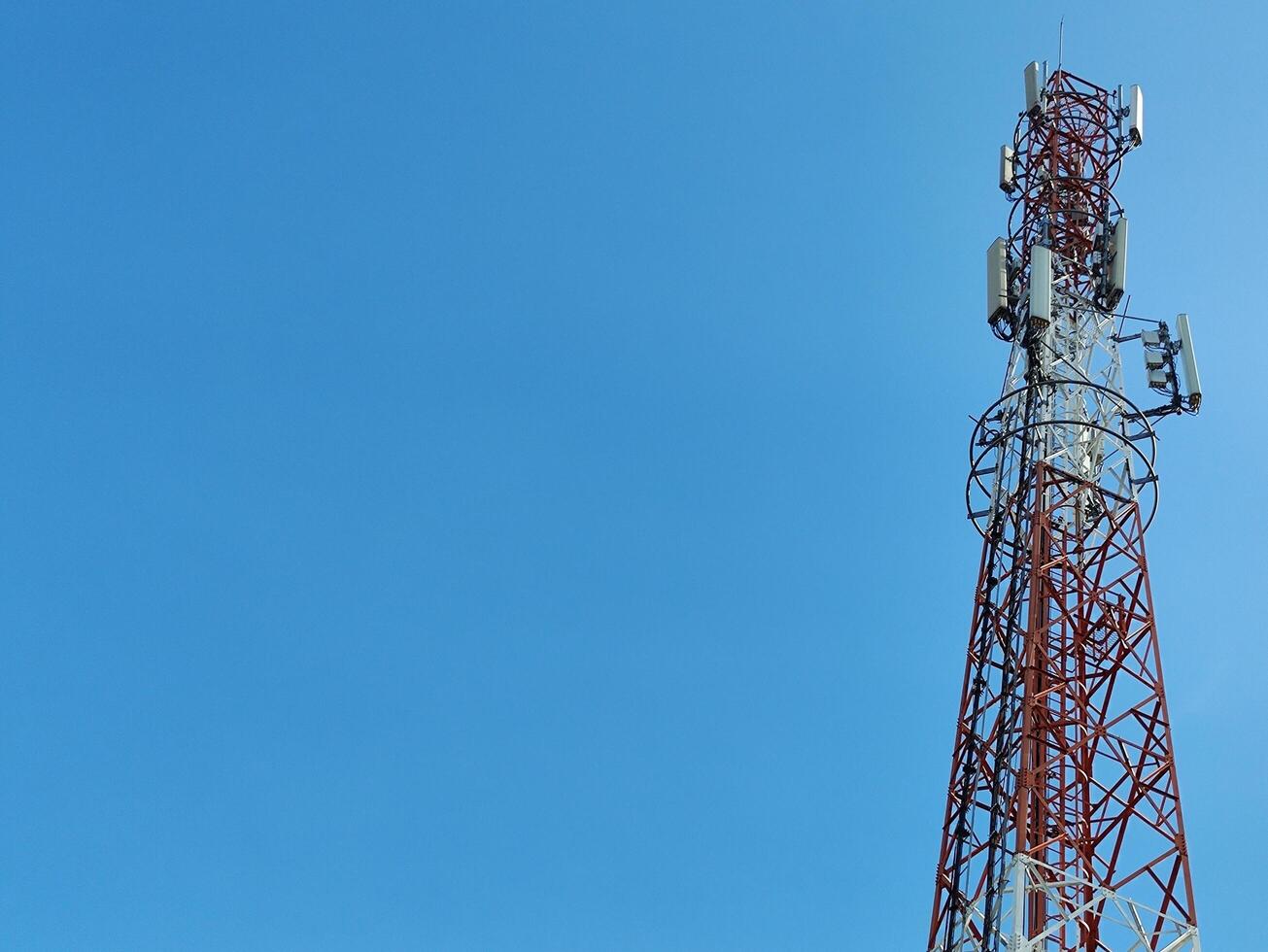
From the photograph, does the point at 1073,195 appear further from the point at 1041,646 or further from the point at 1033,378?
the point at 1041,646

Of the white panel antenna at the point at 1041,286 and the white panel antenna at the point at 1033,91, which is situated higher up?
the white panel antenna at the point at 1033,91

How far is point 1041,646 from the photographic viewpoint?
128ft

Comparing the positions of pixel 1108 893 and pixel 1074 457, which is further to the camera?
pixel 1074 457

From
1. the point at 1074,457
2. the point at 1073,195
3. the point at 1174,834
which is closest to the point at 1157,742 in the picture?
the point at 1174,834

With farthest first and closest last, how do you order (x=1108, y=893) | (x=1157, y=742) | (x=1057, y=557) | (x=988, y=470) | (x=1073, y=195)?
(x=1073, y=195)
(x=988, y=470)
(x=1057, y=557)
(x=1157, y=742)
(x=1108, y=893)

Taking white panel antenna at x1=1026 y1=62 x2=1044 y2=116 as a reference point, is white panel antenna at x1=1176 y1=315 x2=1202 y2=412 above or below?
below

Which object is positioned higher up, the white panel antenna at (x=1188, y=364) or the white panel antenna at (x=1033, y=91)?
the white panel antenna at (x=1033, y=91)

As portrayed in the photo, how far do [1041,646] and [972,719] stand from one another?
7.56 feet

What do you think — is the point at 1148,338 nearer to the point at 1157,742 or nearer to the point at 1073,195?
the point at 1073,195

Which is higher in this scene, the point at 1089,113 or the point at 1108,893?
the point at 1089,113

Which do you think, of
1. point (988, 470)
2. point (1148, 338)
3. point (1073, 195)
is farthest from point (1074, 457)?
point (1073, 195)

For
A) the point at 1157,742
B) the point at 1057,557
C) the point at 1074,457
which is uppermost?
the point at 1074,457

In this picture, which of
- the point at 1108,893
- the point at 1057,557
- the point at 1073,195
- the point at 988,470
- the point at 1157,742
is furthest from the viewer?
the point at 1073,195

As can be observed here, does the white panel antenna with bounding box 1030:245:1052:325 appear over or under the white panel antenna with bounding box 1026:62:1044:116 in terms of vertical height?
under
